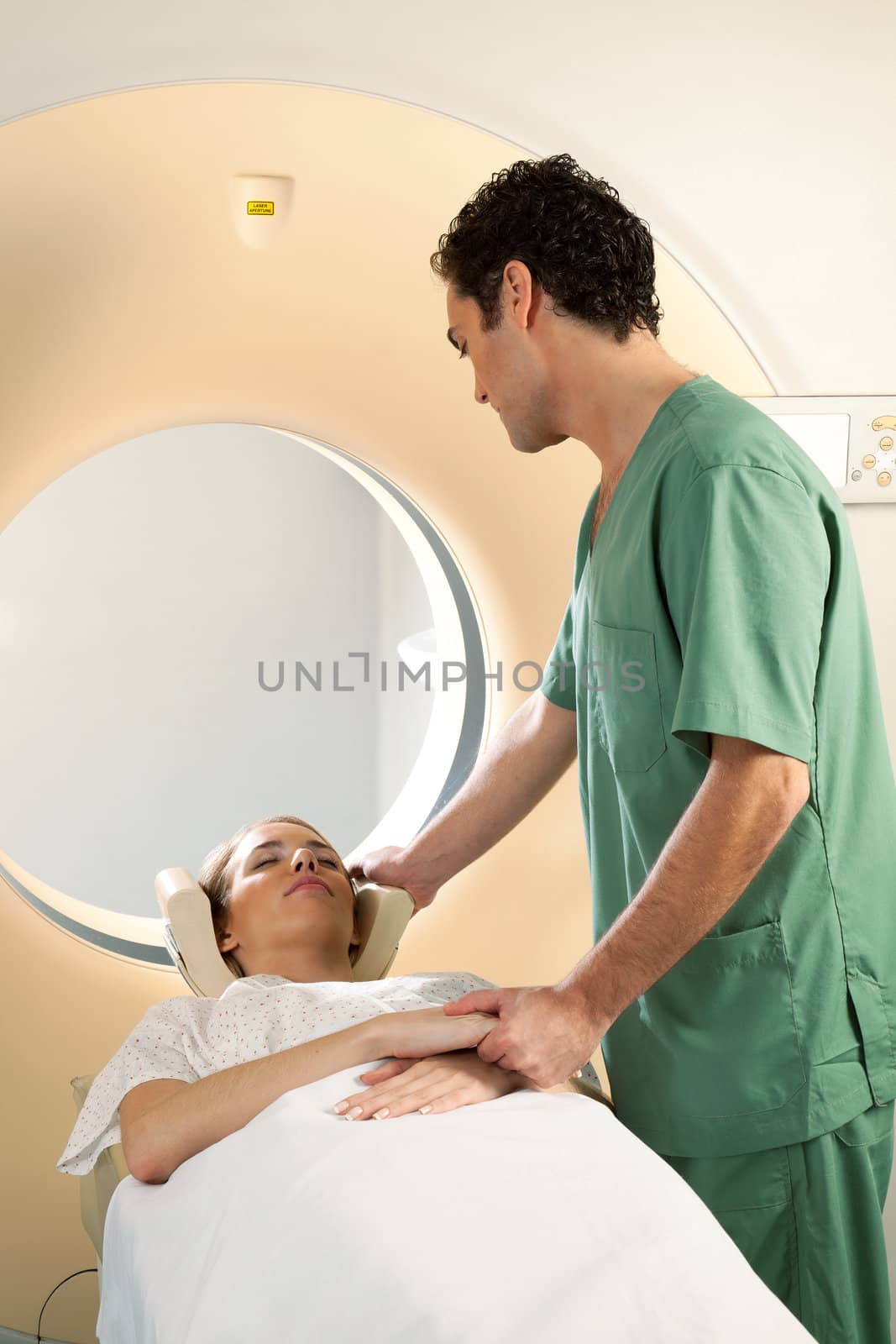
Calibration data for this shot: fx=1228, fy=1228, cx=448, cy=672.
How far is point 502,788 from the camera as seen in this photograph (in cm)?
176

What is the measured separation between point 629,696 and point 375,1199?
1.86 ft

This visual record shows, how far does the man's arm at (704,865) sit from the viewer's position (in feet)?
3.84

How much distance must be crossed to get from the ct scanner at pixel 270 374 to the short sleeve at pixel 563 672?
17 cm

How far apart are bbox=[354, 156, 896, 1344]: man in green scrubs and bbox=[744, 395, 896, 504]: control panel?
1.67ft

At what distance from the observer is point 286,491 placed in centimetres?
876

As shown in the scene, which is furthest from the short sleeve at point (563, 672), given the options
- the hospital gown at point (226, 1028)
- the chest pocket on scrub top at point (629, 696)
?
the hospital gown at point (226, 1028)

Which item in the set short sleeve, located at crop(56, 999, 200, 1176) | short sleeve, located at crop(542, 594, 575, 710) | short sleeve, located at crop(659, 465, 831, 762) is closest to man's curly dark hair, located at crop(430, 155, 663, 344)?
short sleeve, located at crop(659, 465, 831, 762)

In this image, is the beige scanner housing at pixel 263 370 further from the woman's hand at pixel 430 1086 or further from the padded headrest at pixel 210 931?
the woman's hand at pixel 430 1086

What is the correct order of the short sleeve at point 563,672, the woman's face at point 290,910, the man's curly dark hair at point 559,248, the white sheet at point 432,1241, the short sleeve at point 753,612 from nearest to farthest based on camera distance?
the white sheet at point 432,1241 → the short sleeve at point 753,612 → the man's curly dark hair at point 559,248 → the short sleeve at point 563,672 → the woman's face at point 290,910

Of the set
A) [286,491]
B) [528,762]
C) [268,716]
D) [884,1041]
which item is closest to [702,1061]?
[884,1041]

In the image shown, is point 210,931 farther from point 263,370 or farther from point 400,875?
point 263,370

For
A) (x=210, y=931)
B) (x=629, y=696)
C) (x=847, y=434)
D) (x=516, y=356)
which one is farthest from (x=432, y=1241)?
(x=847, y=434)

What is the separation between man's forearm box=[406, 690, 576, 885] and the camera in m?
1.71

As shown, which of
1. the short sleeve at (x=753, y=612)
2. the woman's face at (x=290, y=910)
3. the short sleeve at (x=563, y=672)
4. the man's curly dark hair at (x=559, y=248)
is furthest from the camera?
the woman's face at (x=290, y=910)
